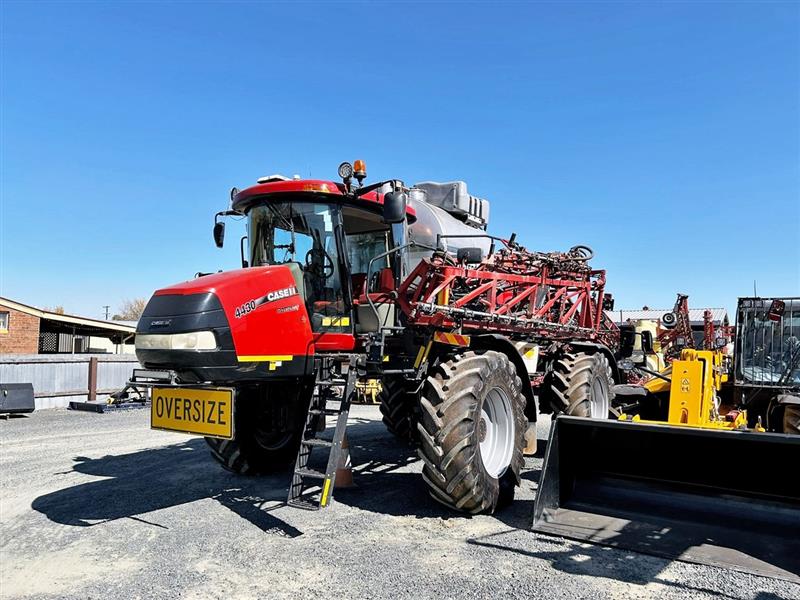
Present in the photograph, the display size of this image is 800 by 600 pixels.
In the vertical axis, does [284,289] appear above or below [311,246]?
→ below

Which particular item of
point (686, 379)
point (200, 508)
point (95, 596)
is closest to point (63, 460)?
point (200, 508)

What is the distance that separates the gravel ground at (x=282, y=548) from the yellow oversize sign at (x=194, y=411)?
888 millimetres

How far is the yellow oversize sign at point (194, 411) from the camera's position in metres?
4.83

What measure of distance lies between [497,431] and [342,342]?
181 centimetres

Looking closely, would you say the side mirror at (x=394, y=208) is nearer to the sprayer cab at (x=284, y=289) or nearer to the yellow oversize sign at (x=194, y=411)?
the sprayer cab at (x=284, y=289)

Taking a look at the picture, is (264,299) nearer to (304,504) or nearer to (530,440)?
(304,504)

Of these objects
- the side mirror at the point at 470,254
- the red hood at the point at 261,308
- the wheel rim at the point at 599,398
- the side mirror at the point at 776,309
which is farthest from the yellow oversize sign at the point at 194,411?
the side mirror at the point at 776,309

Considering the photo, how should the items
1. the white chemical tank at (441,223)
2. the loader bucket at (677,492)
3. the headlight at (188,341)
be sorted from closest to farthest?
the loader bucket at (677,492)
the headlight at (188,341)
the white chemical tank at (441,223)

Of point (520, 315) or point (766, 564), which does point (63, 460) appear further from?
point (766, 564)

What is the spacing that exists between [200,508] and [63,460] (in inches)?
145

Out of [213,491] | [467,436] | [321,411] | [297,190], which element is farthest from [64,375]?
[467,436]

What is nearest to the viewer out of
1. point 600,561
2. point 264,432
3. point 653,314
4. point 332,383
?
point 600,561

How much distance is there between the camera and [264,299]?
516 cm

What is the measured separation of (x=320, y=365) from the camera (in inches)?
219
